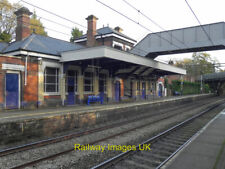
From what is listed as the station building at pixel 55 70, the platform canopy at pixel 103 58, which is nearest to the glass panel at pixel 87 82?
the station building at pixel 55 70

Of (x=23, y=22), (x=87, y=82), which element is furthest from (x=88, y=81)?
(x=23, y=22)

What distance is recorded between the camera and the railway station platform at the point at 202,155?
4.91m

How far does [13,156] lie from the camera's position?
19.7 ft

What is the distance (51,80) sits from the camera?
15719mm

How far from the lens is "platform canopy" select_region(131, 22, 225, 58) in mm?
18328

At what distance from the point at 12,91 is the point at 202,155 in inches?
495

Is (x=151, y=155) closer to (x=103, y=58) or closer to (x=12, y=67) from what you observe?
(x=103, y=58)

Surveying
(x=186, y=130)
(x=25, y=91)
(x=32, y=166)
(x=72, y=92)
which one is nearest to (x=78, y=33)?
(x=72, y=92)

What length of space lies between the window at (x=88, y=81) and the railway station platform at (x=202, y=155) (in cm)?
1258

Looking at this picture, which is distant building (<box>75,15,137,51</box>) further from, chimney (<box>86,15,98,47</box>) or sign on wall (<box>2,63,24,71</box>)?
sign on wall (<box>2,63,24,71</box>)

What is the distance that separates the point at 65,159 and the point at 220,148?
5.31 metres

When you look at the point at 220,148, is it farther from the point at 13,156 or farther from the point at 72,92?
the point at 72,92

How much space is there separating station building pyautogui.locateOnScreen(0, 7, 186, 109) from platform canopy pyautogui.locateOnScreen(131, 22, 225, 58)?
7.62 feet

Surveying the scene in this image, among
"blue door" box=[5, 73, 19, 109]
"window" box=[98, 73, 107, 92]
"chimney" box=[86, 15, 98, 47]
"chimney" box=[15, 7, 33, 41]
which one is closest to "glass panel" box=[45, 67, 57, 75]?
"blue door" box=[5, 73, 19, 109]
